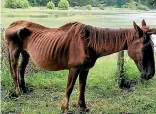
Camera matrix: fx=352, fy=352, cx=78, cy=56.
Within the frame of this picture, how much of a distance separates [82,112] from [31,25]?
1.32 metres

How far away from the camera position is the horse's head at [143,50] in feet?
12.0

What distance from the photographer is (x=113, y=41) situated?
3.82m

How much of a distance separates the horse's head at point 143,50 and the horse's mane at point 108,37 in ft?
0.30

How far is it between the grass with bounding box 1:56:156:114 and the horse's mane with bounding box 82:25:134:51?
901 mm

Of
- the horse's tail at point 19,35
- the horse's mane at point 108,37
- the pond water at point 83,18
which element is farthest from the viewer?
the pond water at point 83,18

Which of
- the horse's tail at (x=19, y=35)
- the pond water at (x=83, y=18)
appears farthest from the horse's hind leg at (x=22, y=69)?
the pond water at (x=83, y=18)

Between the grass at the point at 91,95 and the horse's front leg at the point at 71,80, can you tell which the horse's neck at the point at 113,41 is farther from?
the grass at the point at 91,95

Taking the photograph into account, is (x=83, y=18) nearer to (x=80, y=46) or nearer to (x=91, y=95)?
(x=91, y=95)

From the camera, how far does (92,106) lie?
14.8 ft

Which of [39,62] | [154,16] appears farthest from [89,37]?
[154,16]

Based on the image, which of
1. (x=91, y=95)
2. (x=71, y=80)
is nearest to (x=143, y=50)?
(x=71, y=80)

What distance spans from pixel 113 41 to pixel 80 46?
14.6 inches

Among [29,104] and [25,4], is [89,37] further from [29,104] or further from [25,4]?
[25,4]

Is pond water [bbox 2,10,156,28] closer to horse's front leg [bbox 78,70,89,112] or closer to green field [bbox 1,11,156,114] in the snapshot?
green field [bbox 1,11,156,114]
